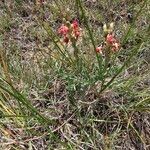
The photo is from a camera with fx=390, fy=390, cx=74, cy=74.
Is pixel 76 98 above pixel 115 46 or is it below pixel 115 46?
below

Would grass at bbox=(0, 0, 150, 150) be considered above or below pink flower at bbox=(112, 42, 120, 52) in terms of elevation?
below

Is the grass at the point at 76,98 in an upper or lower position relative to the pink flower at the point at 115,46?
lower

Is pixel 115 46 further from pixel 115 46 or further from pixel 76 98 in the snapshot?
pixel 76 98

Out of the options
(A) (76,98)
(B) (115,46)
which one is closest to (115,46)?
(B) (115,46)

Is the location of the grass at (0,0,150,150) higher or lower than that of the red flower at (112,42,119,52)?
lower

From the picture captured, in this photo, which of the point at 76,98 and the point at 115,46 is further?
the point at 76,98

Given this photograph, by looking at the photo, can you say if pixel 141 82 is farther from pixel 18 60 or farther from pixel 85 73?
pixel 18 60

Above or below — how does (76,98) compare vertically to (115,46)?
below

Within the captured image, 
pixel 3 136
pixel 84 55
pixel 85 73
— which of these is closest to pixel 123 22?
pixel 84 55

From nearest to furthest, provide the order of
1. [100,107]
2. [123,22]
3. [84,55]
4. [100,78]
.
Answer: [100,78] < [100,107] < [84,55] < [123,22]

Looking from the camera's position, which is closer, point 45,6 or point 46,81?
point 46,81

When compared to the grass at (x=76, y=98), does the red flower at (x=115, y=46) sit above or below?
above
